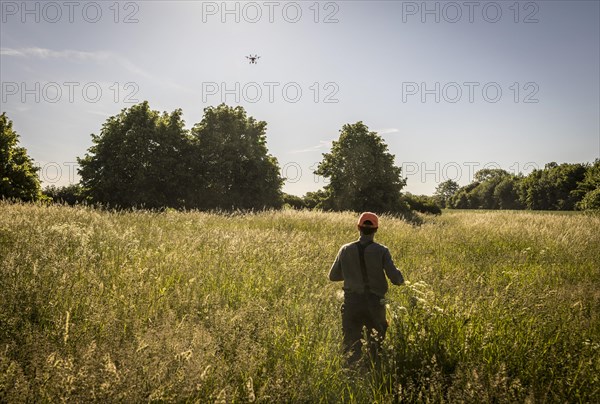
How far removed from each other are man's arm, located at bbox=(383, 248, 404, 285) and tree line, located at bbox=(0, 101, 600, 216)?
26.3 m

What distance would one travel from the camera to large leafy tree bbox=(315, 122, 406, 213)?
121ft

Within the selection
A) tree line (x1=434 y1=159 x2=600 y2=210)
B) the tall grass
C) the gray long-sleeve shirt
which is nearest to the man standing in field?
the gray long-sleeve shirt

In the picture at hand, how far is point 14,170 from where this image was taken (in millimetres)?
25016

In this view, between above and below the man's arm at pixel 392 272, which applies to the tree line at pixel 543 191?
above

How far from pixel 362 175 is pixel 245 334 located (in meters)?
34.8

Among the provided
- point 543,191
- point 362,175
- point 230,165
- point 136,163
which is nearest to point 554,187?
point 543,191

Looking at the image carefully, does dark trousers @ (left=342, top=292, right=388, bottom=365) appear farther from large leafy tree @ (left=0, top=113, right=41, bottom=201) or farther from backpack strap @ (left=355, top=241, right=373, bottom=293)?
large leafy tree @ (left=0, top=113, right=41, bottom=201)

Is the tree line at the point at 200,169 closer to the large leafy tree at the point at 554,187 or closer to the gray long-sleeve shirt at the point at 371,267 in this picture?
the gray long-sleeve shirt at the point at 371,267

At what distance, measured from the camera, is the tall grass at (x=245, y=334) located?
8.23 ft

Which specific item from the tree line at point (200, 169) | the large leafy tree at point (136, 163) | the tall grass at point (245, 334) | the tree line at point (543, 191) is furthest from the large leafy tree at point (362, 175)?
the tall grass at point (245, 334)

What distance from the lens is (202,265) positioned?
19.5 ft

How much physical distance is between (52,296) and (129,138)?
97.2 ft

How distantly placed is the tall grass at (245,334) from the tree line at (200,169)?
23.6 metres

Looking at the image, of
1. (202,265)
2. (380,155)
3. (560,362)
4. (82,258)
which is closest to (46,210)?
(82,258)
